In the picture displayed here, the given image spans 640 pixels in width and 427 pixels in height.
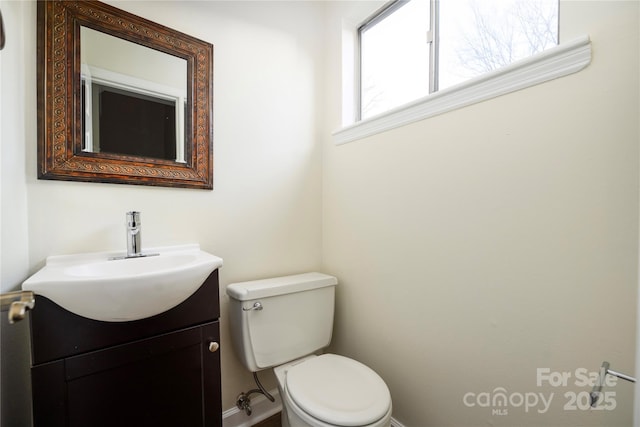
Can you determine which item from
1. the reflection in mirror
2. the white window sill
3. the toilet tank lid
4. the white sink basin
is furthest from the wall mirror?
the white window sill

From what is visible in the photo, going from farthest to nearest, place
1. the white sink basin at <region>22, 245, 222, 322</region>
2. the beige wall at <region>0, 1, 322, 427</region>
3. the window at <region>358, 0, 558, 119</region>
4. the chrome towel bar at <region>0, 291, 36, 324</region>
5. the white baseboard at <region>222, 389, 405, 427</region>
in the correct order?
the white baseboard at <region>222, 389, 405, 427</region> < the window at <region>358, 0, 558, 119</region> < the beige wall at <region>0, 1, 322, 427</region> < the white sink basin at <region>22, 245, 222, 322</region> < the chrome towel bar at <region>0, 291, 36, 324</region>

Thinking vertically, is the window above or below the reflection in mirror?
above

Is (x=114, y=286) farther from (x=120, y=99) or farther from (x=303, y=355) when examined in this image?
(x=303, y=355)

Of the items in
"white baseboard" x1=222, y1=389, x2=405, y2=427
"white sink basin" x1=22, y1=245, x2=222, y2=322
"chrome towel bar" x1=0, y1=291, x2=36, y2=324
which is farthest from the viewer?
"white baseboard" x1=222, y1=389, x2=405, y2=427

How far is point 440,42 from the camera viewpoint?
48.0 inches

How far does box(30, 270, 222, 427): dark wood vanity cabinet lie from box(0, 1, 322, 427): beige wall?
26 cm

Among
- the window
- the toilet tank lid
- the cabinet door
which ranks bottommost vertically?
the cabinet door

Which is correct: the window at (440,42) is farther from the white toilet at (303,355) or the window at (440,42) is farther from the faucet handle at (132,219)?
the faucet handle at (132,219)

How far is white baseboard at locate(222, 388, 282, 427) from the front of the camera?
131 cm

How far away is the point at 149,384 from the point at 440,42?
171cm

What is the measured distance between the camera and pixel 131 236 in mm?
997

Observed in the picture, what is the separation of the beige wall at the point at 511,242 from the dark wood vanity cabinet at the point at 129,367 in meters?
0.78

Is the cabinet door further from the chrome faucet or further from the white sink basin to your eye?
the chrome faucet

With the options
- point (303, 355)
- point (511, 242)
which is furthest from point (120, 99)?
point (511, 242)
